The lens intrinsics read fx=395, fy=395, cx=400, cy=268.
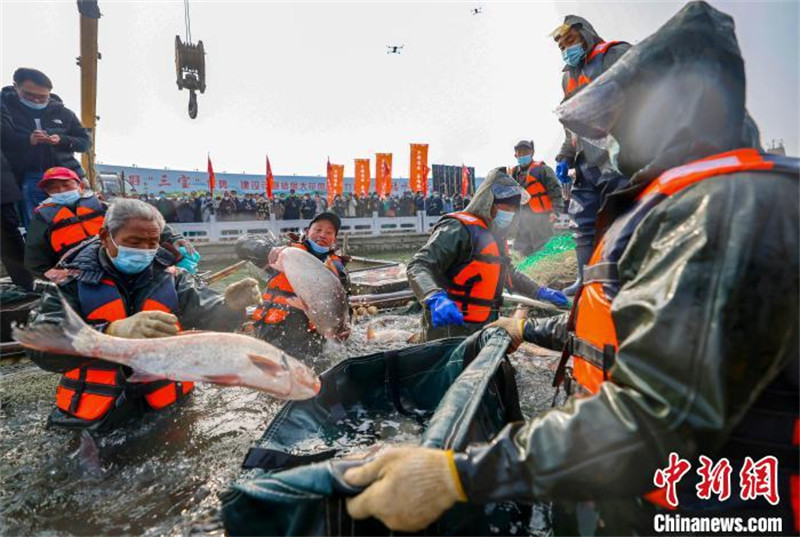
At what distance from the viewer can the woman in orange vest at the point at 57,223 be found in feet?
16.8

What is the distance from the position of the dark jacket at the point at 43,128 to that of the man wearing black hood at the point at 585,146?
7714mm

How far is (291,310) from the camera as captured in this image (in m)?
5.61

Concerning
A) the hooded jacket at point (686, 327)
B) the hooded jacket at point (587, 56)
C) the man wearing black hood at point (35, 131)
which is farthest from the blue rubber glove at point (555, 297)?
the man wearing black hood at point (35, 131)

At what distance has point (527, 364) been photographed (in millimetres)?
5137

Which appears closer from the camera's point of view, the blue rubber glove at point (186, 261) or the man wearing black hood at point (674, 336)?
the man wearing black hood at point (674, 336)

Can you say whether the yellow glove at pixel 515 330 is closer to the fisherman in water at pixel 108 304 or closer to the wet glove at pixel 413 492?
the wet glove at pixel 413 492

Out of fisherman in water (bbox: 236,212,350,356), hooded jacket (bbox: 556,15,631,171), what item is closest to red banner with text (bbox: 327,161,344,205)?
fisherman in water (bbox: 236,212,350,356)

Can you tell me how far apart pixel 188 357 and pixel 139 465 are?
1.24m

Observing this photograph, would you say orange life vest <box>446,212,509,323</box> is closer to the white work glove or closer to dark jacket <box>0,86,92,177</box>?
the white work glove

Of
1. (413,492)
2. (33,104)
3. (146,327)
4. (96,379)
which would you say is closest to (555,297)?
(413,492)

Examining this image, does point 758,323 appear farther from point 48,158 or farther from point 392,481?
point 48,158

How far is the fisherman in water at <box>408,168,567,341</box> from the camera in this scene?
14.3ft

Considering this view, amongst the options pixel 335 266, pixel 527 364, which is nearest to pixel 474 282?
pixel 527 364

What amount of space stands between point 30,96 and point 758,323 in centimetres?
909
